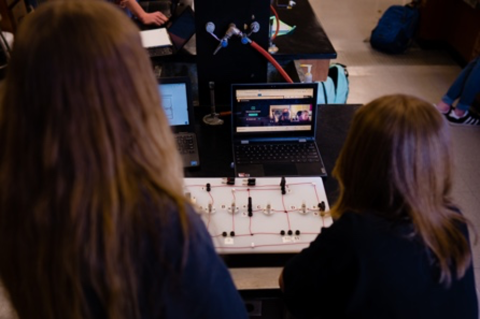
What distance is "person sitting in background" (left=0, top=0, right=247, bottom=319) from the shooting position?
0.60 m

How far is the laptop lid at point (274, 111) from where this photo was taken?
1626 millimetres

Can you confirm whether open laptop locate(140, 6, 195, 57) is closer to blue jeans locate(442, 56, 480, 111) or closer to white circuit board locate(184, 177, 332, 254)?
white circuit board locate(184, 177, 332, 254)

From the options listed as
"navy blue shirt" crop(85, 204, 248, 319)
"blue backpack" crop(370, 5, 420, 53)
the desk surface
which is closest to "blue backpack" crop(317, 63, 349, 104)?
the desk surface

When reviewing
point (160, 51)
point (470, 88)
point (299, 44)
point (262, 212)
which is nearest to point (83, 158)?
point (262, 212)

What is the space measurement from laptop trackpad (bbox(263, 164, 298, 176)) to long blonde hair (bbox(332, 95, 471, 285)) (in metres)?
0.58

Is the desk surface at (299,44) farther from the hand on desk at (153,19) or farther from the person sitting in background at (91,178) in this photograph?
the person sitting in background at (91,178)

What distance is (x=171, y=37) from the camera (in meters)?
2.07

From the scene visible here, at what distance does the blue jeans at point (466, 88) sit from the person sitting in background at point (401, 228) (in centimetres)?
249

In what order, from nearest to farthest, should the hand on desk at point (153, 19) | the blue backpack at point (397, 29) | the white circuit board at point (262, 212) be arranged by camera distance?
the white circuit board at point (262, 212)
the hand on desk at point (153, 19)
the blue backpack at point (397, 29)

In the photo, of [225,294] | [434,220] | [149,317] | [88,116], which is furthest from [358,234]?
[88,116]

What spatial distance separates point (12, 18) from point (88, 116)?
3.98 m

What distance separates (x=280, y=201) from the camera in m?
1.43

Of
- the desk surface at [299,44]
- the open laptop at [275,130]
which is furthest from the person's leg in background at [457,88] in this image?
the open laptop at [275,130]

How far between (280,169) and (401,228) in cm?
69
